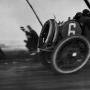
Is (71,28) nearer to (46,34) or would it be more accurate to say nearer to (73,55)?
(73,55)

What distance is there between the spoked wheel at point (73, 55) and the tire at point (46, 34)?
0.57ft

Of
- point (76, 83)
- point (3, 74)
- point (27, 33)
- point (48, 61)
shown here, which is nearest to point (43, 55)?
point (48, 61)

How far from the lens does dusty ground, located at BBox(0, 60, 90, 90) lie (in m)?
2.85

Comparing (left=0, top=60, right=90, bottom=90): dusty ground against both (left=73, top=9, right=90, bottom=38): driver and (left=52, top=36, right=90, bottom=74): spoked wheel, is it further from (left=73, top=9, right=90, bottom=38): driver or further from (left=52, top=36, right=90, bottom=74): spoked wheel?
(left=73, top=9, right=90, bottom=38): driver

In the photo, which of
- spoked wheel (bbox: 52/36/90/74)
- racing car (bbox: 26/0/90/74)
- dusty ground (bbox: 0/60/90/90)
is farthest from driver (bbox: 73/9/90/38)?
dusty ground (bbox: 0/60/90/90)

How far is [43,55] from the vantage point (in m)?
3.75

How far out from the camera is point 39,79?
3.21m

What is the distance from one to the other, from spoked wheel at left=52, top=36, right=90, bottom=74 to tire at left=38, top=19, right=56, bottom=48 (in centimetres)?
17

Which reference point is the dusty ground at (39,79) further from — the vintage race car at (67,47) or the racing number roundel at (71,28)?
the racing number roundel at (71,28)

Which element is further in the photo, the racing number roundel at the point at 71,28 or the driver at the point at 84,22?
the driver at the point at 84,22

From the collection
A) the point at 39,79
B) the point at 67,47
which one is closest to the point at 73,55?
the point at 67,47

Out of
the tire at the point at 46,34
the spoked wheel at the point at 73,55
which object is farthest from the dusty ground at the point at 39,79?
the tire at the point at 46,34

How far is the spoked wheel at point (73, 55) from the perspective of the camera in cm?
330

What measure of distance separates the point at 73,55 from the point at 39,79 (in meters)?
0.37
